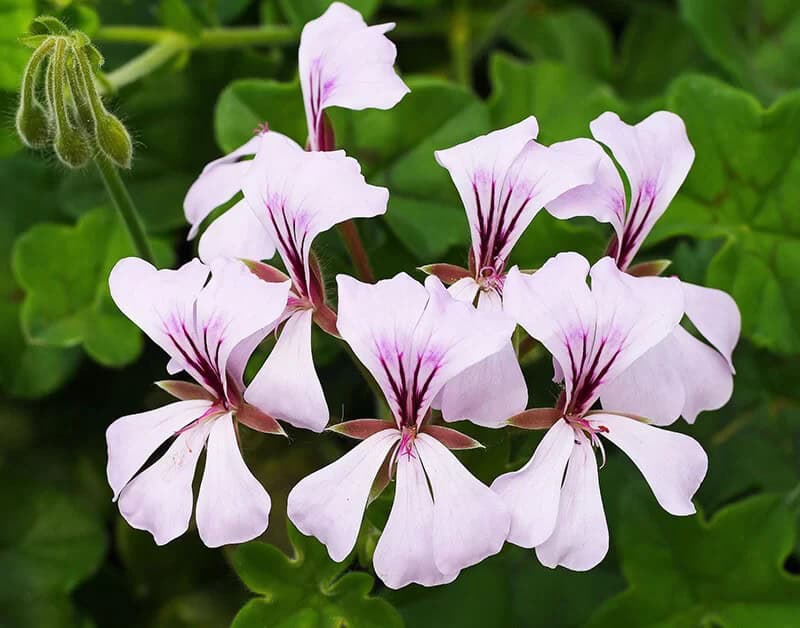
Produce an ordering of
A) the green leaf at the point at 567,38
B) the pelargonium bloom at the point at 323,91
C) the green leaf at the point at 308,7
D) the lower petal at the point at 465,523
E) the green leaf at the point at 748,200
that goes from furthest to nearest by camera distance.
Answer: the green leaf at the point at 567,38
the green leaf at the point at 308,7
the green leaf at the point at 748,200
the pelargonium bloom at the point at 323,91
the lower petal at the point at 465,523

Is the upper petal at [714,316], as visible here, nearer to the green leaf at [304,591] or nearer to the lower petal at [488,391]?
the lower petal at [488,391]

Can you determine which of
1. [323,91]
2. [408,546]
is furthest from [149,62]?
[408,546]

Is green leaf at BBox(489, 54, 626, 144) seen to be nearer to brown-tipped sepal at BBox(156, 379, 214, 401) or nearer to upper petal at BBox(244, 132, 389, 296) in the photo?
upper petal at BBox(244, 132, 389, 296)

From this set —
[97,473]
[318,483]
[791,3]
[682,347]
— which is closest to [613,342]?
[682,347]

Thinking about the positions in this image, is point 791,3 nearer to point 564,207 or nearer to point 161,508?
point 564,207

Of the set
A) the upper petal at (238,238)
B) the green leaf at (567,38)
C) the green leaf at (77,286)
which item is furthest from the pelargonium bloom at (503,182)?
the green leaf at (567,38)
